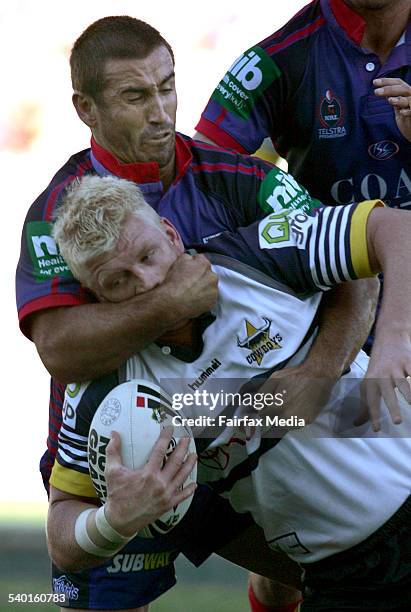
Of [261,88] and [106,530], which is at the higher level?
[261,88]

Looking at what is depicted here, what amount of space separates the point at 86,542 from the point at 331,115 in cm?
138

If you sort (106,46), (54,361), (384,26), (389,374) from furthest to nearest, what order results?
(384,26), (106,46), (54,361), (389,374)

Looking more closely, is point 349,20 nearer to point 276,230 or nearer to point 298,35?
point 298,35

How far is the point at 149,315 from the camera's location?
2.54 m

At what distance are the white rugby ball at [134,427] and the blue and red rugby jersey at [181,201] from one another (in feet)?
1.14

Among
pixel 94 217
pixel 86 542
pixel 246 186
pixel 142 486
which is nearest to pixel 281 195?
pixel 246 186

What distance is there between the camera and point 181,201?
9.54ft

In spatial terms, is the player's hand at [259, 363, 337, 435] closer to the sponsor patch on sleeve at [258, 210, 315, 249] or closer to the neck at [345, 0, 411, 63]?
the sponsor patch on sleeve at [258, 210, 315, 249]

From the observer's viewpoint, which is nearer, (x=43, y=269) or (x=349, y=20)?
(x=43, y=269)

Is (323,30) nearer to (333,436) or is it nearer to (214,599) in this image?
(333,436)

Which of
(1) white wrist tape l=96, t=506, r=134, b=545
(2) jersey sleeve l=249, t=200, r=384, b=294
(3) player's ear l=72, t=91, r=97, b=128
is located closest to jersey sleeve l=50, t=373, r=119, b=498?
(1) white wrist tape l=96, t=506, r=134, b=545

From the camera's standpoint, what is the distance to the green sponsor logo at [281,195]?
2.79 m

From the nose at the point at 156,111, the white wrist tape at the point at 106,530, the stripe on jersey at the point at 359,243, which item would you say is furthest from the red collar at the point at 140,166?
the white wrist tape at the point at 106,530

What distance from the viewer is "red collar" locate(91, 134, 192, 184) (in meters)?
2.89
